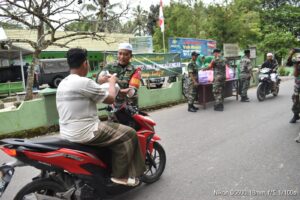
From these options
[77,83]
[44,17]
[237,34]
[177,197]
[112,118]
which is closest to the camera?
[77,83]

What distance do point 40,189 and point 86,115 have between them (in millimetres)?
794

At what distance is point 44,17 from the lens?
8.96 metres

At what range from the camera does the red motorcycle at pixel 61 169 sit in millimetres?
2670

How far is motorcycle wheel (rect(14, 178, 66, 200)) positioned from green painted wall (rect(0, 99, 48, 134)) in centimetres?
426

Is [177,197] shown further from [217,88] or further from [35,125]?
[217,88]

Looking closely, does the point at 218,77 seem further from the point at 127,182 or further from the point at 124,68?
the point at 127,182

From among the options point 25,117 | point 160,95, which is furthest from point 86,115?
point 160,95

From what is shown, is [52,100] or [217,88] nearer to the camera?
[52,100]

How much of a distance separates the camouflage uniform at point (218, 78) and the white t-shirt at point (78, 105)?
672cm

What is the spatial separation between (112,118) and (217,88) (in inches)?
237

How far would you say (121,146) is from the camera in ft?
10.2

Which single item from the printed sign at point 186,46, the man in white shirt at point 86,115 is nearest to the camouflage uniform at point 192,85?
the printed sign at point 186,46

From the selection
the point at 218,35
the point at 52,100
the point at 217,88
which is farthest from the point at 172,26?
the point at 52,100

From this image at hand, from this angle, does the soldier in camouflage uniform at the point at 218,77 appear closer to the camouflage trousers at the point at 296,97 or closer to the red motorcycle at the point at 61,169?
the camouflage trousers at the point at 296,97
